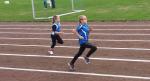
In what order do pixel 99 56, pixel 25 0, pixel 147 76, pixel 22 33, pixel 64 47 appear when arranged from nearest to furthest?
pixel 147 76 → pixel 99 56 → pixel 64 47 → pixel 22 33 → pixel 25 0

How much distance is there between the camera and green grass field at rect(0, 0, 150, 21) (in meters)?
25.8

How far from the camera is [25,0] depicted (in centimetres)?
4278

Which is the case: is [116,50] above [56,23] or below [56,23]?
below

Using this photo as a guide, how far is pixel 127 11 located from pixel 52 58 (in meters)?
14.2

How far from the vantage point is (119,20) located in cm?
2391

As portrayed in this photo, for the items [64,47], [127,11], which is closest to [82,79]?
[64,47]

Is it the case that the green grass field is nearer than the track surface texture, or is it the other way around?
the track surface texture

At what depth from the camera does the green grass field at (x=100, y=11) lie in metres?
25.8

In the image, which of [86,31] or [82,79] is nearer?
[82,79]

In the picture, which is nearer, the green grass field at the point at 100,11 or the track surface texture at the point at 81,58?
the track surface texture at the point at 81,58

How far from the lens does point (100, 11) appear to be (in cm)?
2905

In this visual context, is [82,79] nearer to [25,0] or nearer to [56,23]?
[56,23]

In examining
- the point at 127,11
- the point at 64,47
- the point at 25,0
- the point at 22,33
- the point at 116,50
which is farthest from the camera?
the point at 25,0

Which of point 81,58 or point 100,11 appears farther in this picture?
point 100,11
